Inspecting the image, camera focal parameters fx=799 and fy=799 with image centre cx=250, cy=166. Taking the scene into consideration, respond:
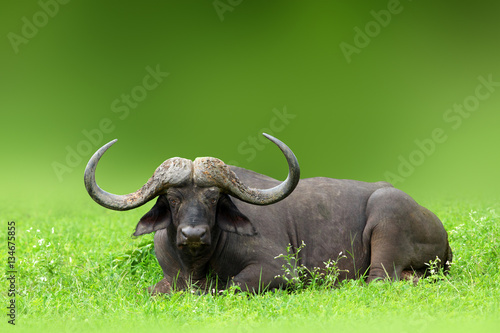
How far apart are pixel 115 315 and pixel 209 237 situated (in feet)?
3.48

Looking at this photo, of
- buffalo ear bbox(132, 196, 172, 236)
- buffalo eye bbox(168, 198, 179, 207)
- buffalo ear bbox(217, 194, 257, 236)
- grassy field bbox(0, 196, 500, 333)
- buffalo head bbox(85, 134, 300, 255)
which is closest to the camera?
grassy field bbox(0, 196, 500, 333)

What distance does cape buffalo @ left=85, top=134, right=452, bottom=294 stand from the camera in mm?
6945

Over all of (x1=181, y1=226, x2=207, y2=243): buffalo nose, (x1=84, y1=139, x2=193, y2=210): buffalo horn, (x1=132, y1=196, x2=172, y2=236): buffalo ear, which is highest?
(x1=84, y1=139, x2=193, y2=210): buffalo horn

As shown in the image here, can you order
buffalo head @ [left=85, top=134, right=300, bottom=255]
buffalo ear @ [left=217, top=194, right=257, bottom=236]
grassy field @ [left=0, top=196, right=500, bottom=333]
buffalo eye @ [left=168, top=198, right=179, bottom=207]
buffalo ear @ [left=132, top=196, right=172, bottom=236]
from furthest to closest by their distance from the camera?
buffalo ear @ [left=217, top=194, right=257, bottom=236]
buffalo ear @ [left=132, top=196, right=172, bottom=236]
buffalo eye @ [left=168, top=198, right=179, bottom=207]
buffalo head @ [left=85, top=134, right=300, bottom=255]
grassy field @ [left=0, top=196, right=500, bottom=333]

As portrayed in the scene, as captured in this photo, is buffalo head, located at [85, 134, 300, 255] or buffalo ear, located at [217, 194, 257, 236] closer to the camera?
buffalo head, located at [85, 134, 300, 255]

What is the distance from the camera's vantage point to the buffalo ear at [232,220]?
725 centimetres

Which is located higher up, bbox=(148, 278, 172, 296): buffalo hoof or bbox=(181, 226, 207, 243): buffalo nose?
bbox=(181, 226, 207, 243): buffalo nose

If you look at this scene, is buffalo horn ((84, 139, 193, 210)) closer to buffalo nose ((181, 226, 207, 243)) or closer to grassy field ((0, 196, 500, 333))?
buffalo nose ((181, 226, 207, 243))

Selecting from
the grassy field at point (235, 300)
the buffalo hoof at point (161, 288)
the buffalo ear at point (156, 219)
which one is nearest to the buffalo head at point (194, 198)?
the buffalo ear at point (156, 219)

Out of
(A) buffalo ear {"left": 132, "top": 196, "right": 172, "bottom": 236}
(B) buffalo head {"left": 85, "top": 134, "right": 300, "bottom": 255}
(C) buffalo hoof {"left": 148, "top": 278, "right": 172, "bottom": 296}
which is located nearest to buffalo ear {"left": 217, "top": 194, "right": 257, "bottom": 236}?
(B) buffalo head {"left": 85, "top": 134, "right": 300, "bottom": 255}

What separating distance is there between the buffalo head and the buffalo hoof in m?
0.48

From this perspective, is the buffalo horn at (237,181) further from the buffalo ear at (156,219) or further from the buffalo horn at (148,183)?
the buffalo ear at (156,219)

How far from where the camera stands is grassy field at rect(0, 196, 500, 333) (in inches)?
225

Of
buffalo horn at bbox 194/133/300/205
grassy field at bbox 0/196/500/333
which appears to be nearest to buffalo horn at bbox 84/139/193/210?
buffalo horn at bbox 194/133/300/205
